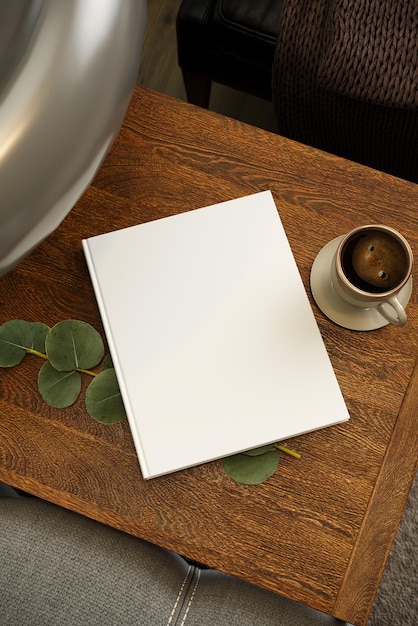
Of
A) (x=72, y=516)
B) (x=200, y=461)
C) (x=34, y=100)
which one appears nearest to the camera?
(x=34, y=100)

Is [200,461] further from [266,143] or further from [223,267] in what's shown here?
[266,143]

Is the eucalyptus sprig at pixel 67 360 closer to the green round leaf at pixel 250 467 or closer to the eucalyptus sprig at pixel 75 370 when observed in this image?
the eucalyptus sprig at pixel 75 370

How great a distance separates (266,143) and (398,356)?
24 cm

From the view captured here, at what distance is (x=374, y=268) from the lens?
56 cm

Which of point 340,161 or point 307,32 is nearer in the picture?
point 340,161

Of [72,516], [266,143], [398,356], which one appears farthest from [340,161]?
[72,516]

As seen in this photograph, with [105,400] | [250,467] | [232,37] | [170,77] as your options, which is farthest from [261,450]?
[170,77]

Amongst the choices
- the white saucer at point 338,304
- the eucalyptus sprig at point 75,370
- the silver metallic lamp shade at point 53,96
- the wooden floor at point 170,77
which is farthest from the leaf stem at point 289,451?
the wooden floor at point 170,77

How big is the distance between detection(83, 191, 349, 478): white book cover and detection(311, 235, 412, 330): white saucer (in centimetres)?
2

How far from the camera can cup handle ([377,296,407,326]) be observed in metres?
0.53

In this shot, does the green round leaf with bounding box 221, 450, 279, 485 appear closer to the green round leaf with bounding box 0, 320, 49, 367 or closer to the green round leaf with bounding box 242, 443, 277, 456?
the green round leaf with bounding box 242, 443, 277, 456

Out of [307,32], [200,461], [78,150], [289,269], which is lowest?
[200,461]

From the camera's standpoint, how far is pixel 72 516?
2.25 feet

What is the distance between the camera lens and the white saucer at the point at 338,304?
583 mm
